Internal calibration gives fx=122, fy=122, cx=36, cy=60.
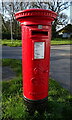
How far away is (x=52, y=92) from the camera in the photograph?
269cm

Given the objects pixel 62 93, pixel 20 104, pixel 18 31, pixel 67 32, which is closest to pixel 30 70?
pixel 20 104

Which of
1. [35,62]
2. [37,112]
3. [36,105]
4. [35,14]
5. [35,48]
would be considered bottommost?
[37,112]

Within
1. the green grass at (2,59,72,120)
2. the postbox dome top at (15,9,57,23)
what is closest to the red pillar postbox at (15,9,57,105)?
the postbox dome top at (15,9,57,23)

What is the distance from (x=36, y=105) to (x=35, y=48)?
36.9 inches

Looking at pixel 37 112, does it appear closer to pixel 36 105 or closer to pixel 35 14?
pixel 36 105

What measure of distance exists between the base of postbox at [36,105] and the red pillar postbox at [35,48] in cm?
2

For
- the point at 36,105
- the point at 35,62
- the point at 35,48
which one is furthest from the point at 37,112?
the point at 35,48

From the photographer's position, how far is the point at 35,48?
5.79ft

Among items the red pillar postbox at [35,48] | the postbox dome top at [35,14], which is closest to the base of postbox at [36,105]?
the red pillar postbox at [35,48]

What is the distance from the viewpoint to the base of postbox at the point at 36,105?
6.51 feet

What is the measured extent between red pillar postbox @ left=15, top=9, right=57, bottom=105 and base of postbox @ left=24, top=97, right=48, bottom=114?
0.02m

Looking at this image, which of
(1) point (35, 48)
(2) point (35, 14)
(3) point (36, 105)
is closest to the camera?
(2) point (35, 14)

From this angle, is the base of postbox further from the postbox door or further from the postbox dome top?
the postbox dome top

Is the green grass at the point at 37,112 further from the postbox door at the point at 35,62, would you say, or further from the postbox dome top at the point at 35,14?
the postbox dome top at the point at 35,14
